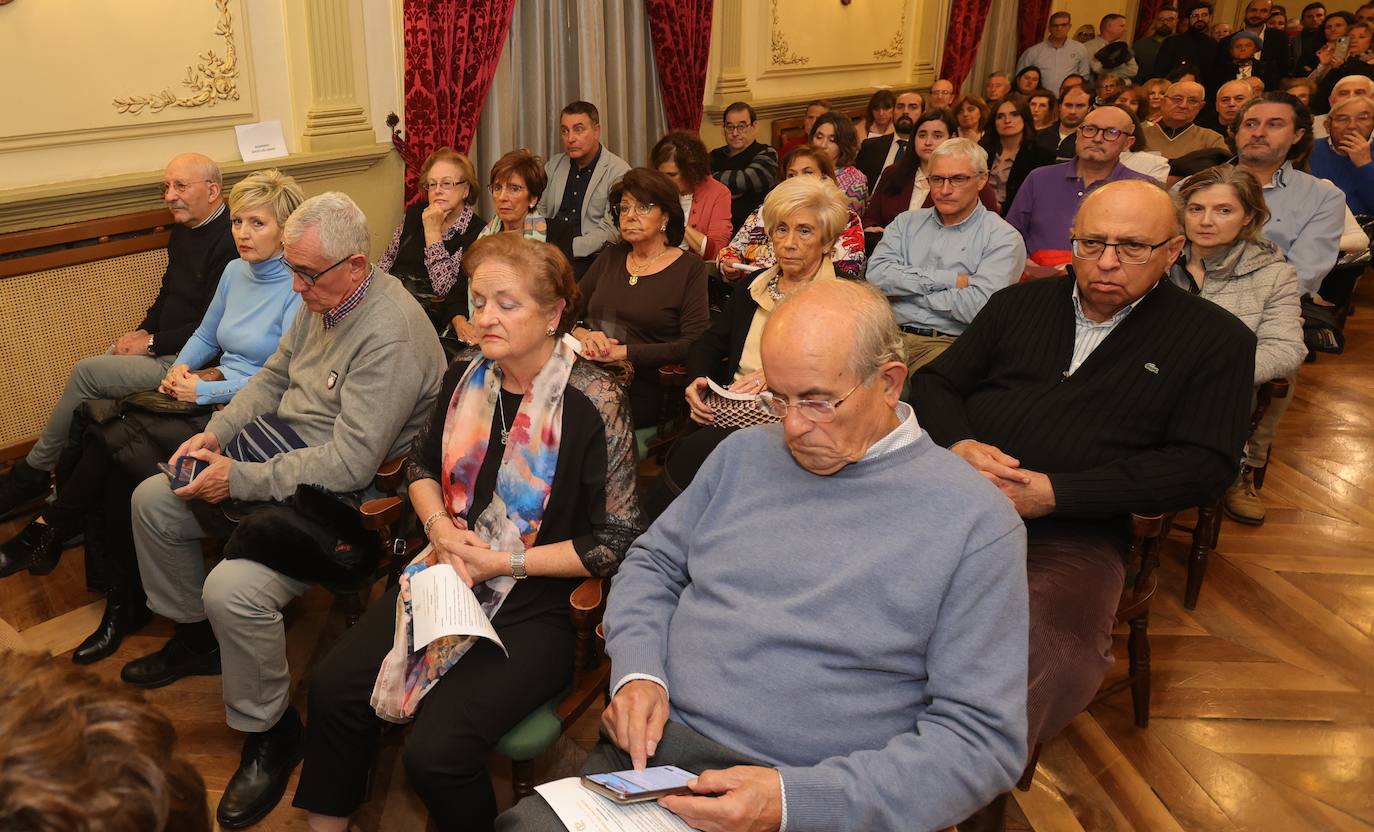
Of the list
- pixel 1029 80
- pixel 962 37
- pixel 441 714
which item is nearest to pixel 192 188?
pixel 441 714

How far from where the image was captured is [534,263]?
86.0 inches

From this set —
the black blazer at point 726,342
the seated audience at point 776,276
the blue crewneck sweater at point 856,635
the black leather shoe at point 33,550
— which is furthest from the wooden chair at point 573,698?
the black leather shoe at point 33,550

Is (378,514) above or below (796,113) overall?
below

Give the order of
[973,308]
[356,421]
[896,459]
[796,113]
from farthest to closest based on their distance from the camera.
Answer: [796,113] → [973,308] → [356,421] → [896,459]

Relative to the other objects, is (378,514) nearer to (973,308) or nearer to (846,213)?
(846,213)

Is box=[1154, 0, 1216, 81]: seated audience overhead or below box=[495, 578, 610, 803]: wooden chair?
overhead

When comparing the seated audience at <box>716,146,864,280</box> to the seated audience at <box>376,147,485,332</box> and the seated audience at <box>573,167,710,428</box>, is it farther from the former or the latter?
the seated audience at <box>376,147,485,332</box>

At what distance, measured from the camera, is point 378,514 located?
7.68 ft

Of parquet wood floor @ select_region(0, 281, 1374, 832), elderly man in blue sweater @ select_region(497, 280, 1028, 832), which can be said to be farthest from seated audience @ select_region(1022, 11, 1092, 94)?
elderly man in blue sweater @ select_region(497, 280, 1028, 832)

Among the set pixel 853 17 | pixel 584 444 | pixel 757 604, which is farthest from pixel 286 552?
pixel 853 17

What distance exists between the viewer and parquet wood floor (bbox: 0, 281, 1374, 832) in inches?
90.8

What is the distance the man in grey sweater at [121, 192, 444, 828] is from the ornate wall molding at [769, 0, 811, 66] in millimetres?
5154

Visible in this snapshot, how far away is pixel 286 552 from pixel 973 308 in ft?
7.57

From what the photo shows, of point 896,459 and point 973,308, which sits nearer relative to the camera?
point 896,459
